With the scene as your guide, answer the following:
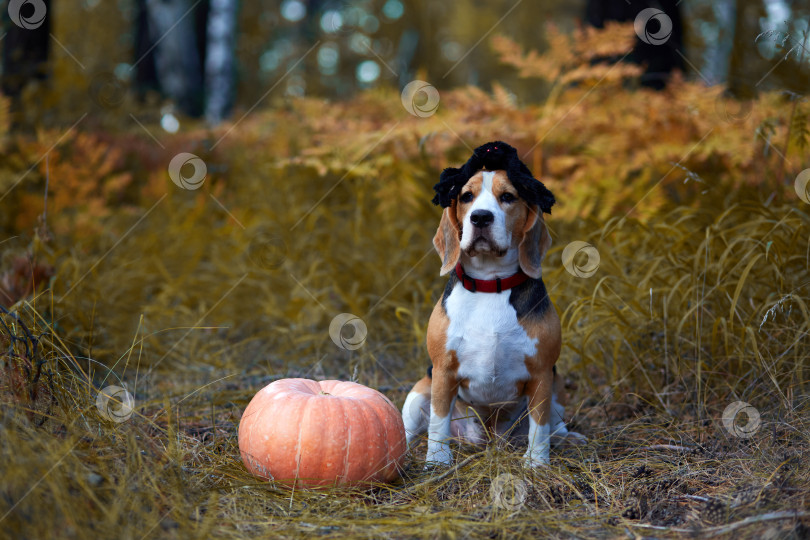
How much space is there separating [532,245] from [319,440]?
1219 millimetres

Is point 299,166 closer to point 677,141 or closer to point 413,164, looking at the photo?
point 413,164

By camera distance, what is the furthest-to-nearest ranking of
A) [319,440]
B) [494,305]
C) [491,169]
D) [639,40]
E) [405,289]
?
[639,40] → [405,289] → [491,169] → [494,305] → [319,440]

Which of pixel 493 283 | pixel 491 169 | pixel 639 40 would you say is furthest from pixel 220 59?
pixel 493 283

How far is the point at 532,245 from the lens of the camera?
3.04 m

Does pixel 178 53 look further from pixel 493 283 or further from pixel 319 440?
pixel 319 440

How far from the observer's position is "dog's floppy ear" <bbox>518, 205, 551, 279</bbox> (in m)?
2.99

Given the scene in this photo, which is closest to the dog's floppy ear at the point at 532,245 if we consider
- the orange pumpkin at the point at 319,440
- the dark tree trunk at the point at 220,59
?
the orange pumpkin at the point at 319,440

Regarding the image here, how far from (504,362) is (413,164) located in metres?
2.86

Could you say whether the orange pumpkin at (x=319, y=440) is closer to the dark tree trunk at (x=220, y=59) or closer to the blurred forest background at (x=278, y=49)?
the blurred forest background at (x=278, y=49)

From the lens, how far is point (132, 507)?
6.86ft

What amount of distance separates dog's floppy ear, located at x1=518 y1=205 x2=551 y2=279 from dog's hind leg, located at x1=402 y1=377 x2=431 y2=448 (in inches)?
29.4

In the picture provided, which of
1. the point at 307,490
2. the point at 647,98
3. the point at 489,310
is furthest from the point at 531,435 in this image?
the point at 647,98

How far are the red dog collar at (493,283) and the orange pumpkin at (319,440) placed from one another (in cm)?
66

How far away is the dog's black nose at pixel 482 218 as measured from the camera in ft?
9.39
